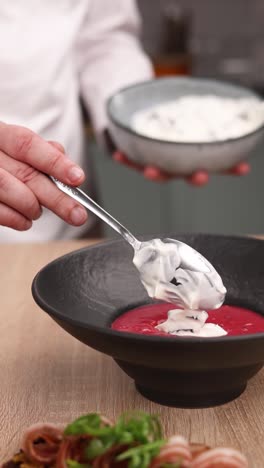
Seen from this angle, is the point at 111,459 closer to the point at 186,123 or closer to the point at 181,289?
the point at 181,289

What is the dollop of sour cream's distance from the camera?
113cm

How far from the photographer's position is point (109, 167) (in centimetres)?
306

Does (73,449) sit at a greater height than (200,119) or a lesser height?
greater

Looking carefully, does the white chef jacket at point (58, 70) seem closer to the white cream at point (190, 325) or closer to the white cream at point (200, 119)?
the white cream at point (200, 119)

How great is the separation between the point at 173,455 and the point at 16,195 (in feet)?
1.47

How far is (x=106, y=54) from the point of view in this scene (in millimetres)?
2180

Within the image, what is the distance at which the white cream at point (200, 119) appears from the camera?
1.72m

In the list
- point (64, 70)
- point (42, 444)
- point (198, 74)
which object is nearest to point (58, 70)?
point (64, 70)

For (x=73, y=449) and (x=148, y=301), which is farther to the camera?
(x=148, y=301)

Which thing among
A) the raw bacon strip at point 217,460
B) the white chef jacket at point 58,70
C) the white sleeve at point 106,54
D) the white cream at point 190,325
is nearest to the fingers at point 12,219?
the white cream at point 190,325

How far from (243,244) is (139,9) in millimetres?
2606

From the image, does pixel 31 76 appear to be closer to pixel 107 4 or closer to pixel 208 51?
pixel 107 4

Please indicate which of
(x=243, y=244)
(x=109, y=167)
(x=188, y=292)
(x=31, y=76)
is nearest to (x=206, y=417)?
(x=188, y=292)

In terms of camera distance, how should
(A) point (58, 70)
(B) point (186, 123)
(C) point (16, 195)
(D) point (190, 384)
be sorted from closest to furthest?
(D) point (190, 384)
(C) point (16, 195)
(B) point (186, 123)
(A) point (58, 70)
